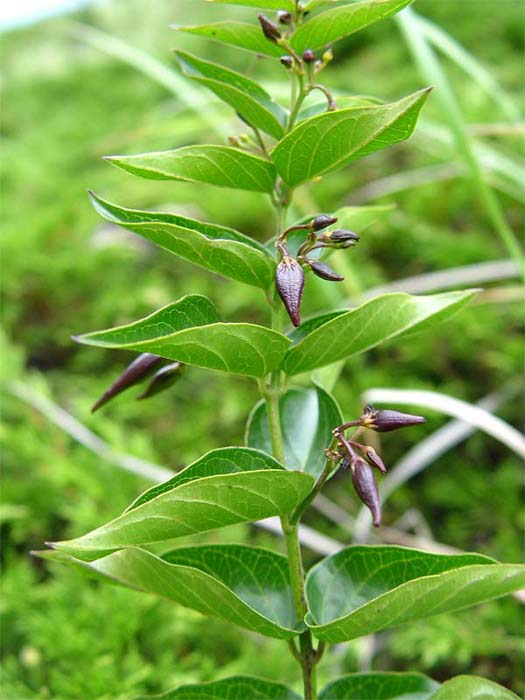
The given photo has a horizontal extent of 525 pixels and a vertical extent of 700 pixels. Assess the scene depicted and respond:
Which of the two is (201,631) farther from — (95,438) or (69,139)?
(69,139)

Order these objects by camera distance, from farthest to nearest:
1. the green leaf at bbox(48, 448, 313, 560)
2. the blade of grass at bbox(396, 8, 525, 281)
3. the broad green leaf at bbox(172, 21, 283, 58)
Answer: the blade of grass at bbox(396, 8, 525, 281) → the broad green leaf at bbox(172, 21, 283, 58) → the green leaf at bbox(48, 448, 313, 560)

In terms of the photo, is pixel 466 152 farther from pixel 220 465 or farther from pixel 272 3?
pixel 220 465

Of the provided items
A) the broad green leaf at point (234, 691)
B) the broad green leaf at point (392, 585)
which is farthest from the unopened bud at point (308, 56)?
the broad green leaf at point (234, 691)

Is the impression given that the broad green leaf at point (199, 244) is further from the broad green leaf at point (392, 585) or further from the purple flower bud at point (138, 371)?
the broad green leaf at point (392, 585)

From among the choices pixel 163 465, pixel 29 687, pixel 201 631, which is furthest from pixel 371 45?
pixel 29 687

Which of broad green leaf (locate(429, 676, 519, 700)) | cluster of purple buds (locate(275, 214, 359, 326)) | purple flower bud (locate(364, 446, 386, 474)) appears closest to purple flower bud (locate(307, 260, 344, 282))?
cluster of purple buds (locate(275, 214, 359, 326))

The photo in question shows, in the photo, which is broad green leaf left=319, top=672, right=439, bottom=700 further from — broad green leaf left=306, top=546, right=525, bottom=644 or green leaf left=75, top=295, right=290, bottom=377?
green leaf left=75, top=295, right=290, bottom=377
